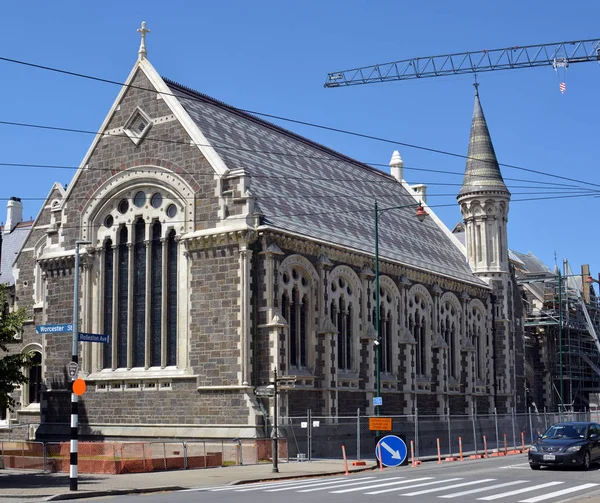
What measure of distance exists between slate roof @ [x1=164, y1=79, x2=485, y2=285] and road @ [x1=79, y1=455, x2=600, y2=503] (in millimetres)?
14236

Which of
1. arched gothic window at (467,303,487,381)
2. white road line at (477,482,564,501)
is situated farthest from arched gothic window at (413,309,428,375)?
white road line at (477,482,564,501)

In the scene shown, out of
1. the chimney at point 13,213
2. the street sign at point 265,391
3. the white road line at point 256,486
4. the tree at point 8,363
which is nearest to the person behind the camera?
the white road line at point 256,486

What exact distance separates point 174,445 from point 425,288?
19034 millimetres

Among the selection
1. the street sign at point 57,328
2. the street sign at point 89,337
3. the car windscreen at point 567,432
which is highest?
the street sign at point 57,328

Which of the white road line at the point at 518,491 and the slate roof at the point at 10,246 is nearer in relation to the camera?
the white road line at the point at 518,491

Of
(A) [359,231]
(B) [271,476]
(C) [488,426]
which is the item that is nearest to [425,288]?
(A) [359,231]

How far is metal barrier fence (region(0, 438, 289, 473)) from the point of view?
1192 inches

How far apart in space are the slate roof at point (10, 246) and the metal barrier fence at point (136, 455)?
22.6 metres

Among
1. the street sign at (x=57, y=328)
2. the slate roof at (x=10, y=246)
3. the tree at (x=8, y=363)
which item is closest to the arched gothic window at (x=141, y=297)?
the tree at (x=8, y=363)

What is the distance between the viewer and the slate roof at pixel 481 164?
60.0 m

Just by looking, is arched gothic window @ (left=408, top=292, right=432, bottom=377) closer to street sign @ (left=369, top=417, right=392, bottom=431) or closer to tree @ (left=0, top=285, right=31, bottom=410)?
street sign @ (left=369, top=417, right=392, bottom=431)

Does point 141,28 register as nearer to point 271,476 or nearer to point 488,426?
point 271,476

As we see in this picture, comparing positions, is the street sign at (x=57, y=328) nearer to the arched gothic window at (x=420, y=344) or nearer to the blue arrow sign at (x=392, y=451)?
the blue arrow sign at (x=392, y=451)

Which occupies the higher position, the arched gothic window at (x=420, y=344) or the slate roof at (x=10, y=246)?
the slate roof at (x=10, y=246)
